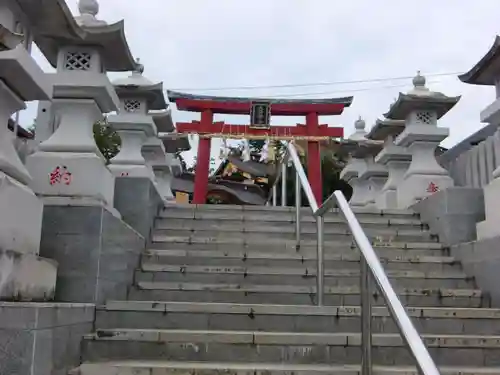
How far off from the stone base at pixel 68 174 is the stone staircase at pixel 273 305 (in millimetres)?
818

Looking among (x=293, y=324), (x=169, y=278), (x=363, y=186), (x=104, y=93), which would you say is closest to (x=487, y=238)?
(x=293, y=324)

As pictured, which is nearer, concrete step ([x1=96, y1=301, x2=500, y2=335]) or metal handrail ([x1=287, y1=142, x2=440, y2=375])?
metal handrail ([x1=287, y1=142, x2=440, y2=375])

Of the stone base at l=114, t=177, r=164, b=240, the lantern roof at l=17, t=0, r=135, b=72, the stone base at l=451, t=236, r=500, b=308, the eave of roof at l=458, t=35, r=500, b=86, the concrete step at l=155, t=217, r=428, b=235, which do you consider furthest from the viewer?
the concrete step at l=155, t=217, r=428, b=235

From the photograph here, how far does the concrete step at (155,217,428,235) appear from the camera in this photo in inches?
224

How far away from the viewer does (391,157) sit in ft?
26.0

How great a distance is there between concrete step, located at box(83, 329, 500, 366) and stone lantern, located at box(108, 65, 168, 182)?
11.1 ft

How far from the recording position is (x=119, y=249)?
3926mm

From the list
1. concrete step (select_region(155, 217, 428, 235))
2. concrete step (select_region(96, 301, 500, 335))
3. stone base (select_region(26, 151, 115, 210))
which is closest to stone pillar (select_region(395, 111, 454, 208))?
concrete step (select_region(155, 217, 428, 235))

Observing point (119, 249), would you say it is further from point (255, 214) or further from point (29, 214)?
point (255, 214)

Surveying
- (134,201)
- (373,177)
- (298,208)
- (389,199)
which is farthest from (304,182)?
(373,177)

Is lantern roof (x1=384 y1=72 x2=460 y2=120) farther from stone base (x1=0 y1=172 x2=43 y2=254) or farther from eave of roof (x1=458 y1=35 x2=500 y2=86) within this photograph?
stone base (x1=0 y1=172 x2=43 y2=254)

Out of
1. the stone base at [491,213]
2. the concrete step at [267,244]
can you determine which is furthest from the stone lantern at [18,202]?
the stone base at [491,213]

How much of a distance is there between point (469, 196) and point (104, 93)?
3339 mm

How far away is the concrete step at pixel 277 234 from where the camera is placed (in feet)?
18.1
